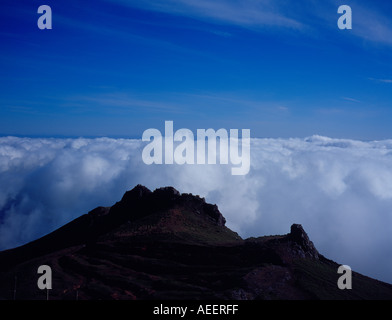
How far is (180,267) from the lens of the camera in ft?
256

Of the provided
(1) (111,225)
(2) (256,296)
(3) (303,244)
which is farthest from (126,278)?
(3) (303,244)

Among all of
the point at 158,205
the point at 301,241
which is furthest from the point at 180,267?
Result: the point at 158,205

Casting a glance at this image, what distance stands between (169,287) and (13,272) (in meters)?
39.2

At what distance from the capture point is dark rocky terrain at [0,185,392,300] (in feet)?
230

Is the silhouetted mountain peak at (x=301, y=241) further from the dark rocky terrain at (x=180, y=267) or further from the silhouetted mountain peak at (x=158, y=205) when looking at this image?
the silhouetted mountain peak at (x=158, y=205)

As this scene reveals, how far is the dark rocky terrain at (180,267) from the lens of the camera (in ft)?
230

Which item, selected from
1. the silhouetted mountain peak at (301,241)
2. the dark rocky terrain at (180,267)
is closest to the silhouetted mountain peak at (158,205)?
the dark rocky terrain at (180,267)

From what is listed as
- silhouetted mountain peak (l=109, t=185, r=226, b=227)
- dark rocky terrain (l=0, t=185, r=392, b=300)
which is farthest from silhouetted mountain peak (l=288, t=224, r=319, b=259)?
silhouetted mountain peak (l=109, t=185, r=226, b=227)

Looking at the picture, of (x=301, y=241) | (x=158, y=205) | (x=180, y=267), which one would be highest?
(x=158, y=205)

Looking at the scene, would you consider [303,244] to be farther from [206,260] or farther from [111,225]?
[111,225]

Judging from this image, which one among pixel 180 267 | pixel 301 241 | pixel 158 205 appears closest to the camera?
pixel 180 267

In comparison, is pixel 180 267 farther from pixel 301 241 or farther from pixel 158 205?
pixel 158 205

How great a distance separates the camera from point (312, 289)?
71.6m

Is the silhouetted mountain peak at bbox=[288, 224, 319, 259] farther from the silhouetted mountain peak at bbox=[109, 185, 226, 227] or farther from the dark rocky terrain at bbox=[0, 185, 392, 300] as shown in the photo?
the silhouetted mountain peak at bbox=[109, 185, 226, 227]
